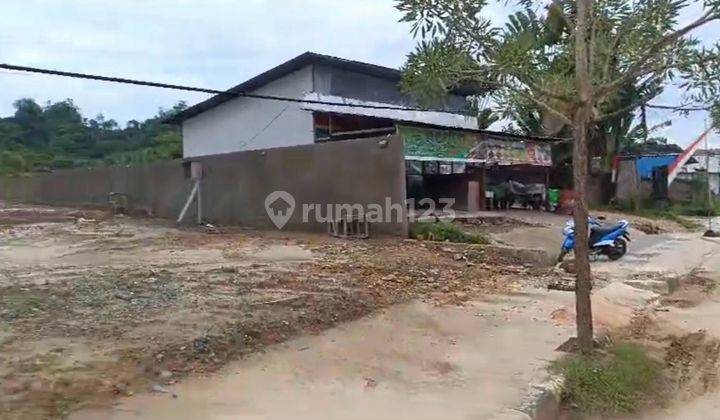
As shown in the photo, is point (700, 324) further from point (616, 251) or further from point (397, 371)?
point (616, 251)

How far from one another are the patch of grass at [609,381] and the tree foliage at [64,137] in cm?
4013

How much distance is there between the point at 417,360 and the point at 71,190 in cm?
2780

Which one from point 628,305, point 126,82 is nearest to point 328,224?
point 628,305

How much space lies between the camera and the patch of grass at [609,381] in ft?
15.3

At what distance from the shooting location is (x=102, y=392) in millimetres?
4039

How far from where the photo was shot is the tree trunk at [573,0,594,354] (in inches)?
204

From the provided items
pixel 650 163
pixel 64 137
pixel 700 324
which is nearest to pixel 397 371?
pixel 700 324

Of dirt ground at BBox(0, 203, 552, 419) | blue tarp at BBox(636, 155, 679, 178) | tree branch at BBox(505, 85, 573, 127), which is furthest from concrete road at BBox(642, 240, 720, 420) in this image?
blue tarp at BBox(636, 155, 679, 178)

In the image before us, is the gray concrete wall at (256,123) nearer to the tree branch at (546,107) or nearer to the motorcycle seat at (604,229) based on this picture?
the motorcycle seat at (604,229)

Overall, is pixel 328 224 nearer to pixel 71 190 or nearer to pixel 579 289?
pixel 579 289

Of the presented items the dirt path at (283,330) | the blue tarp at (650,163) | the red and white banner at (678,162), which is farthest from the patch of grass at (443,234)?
the blue tarp at (650,163)

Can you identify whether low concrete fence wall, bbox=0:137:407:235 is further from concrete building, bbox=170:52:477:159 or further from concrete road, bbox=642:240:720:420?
concrete road, bbox=642:240:720:420

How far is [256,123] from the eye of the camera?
2397cm

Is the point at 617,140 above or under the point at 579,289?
above
